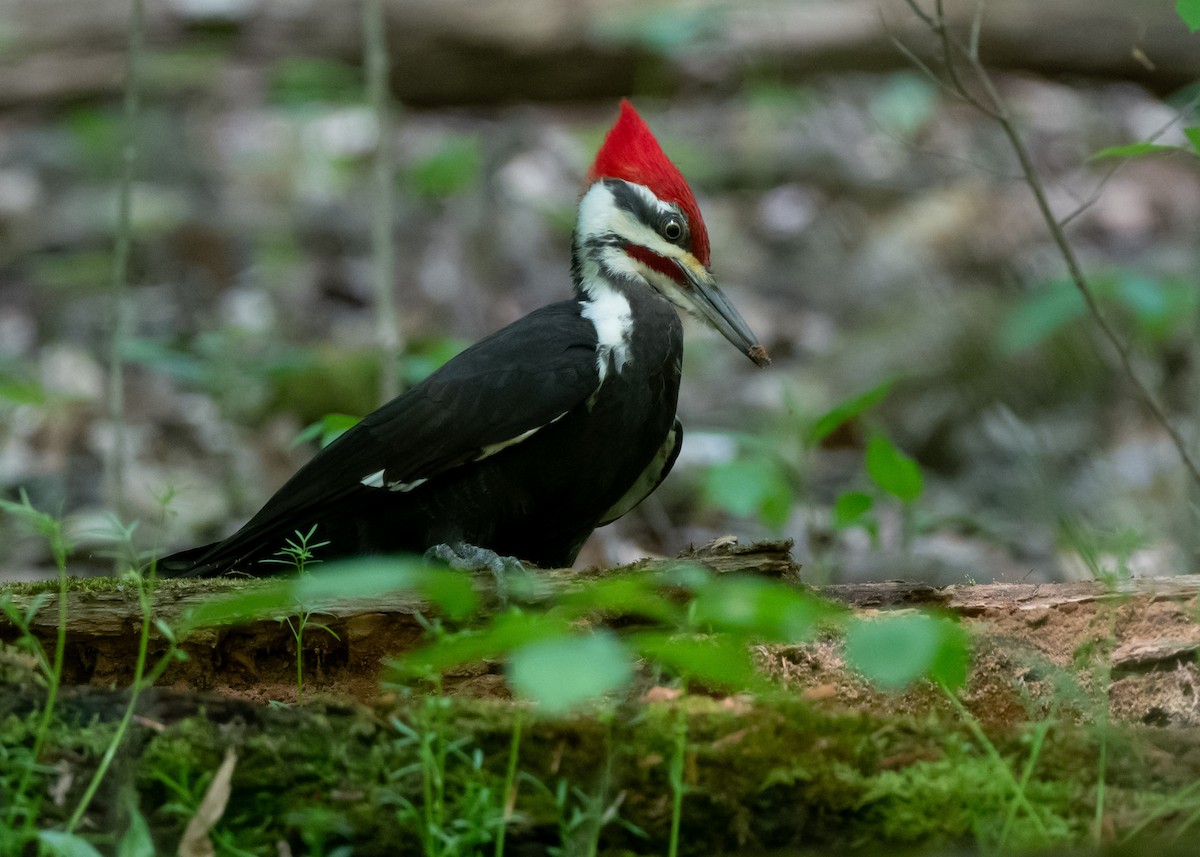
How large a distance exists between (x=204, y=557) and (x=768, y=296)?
4312 mm

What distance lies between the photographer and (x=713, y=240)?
7.20 m

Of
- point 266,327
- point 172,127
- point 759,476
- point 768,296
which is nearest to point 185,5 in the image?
point 172,127

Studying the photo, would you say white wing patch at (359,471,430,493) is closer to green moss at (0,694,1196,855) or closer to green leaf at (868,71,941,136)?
green moss at (0,694,1196,855)

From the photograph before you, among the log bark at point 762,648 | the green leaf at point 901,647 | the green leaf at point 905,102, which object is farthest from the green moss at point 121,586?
the green leaf at point 905,102

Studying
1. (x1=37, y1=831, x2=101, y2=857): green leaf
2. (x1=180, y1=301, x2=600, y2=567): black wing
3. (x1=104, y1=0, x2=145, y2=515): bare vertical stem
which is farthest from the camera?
(x1=104, y1=0, x2=145, y2=515): bare vertical stem

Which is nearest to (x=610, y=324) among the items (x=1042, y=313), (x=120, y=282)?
(x=120, y=282)

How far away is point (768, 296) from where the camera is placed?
22.3 feet

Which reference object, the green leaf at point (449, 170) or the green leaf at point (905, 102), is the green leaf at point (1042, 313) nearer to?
the green leaf at point (905, 102)

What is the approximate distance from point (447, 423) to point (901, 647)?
1.75 m

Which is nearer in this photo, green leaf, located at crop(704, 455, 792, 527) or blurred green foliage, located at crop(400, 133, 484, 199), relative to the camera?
green leaf, located at crop(704, 455, 792, 527)

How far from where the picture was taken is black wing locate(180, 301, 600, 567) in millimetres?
2834

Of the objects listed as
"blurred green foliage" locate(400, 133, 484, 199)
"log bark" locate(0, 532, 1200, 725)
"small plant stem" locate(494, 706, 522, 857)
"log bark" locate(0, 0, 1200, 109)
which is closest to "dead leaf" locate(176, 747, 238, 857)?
"small plant stem" locate(494, 706, 522, 857)

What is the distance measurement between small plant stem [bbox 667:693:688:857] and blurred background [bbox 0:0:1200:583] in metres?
1.95

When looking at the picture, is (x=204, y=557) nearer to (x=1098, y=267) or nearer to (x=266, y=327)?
(x=266, y=327)
